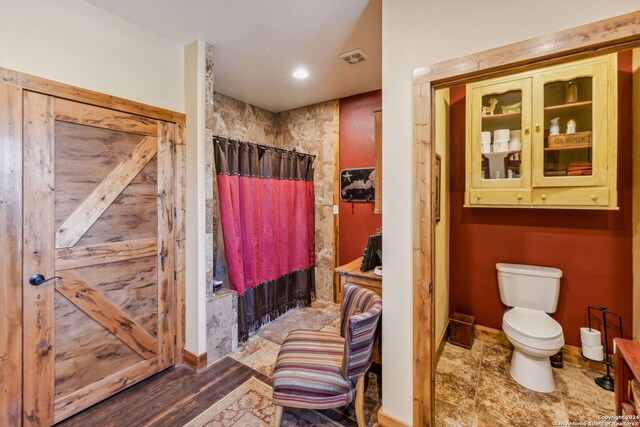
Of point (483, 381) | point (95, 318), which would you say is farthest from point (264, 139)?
point (483, 381)

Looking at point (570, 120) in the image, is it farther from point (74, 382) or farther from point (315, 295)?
point (74, 382)

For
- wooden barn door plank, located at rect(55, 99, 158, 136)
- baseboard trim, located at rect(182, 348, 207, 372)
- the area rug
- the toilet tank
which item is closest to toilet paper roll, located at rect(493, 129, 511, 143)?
the toilet tank

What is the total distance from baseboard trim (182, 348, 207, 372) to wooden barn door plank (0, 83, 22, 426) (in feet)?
A: 3.13

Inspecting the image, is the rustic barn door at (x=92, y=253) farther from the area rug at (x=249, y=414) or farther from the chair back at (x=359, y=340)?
the chair back at (x=359, y=340)

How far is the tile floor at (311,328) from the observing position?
5.90ft

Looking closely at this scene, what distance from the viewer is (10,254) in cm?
154

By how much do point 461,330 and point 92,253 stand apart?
10.3 feet

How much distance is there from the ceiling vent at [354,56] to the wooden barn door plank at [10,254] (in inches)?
90.0

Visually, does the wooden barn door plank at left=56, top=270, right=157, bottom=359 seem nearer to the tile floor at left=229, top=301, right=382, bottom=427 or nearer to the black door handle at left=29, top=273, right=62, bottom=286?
the black door handle at left=29, top=273, right=62, bottom=286

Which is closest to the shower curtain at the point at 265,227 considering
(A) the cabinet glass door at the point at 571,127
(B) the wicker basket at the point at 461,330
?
(B) the wicker basket at the point at 461,330

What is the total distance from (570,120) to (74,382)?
4118 millimetres

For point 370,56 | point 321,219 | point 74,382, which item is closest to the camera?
point 74,382

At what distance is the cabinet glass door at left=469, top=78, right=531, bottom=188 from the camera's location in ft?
7.52

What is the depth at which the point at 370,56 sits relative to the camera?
248 centimetres
